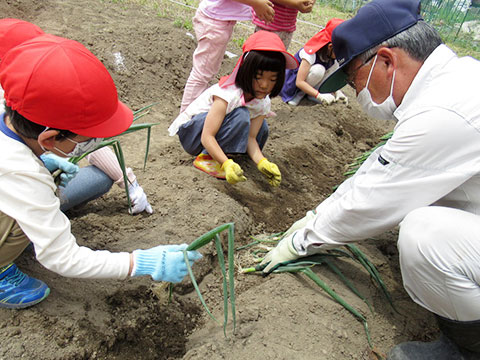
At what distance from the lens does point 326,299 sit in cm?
153

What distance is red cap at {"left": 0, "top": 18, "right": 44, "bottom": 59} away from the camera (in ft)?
5.34

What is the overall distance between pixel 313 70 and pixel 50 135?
3.07 metres

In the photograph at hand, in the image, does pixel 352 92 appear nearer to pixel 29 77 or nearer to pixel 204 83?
pixel 204 83

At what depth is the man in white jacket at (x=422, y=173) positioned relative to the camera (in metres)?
1.24

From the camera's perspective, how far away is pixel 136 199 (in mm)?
1969

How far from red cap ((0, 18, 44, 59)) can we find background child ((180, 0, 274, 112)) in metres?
1.24

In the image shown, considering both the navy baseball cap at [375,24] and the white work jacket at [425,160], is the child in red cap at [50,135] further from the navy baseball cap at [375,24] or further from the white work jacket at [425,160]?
the navy baseball cap at [375,24]

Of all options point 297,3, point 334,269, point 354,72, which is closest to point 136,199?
point 334,269

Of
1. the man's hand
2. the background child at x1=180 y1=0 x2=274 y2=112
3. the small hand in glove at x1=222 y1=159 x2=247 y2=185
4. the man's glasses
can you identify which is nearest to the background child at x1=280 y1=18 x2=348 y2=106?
the background child at x1=180 y1=0 x2=274 y2=112

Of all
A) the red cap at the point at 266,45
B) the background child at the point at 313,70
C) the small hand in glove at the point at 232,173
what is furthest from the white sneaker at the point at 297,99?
the small hand in glove at the point at 232,173

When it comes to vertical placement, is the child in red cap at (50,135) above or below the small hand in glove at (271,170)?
above

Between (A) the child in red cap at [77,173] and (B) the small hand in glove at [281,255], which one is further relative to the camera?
(B) the small hand in glove at [281,255]

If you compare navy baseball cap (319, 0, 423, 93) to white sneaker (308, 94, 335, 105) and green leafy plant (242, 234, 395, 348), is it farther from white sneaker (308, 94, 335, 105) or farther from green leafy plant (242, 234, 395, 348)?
white sneaker (308, 94, 335, 105)

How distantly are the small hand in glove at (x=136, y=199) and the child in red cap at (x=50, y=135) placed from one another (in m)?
0.73
